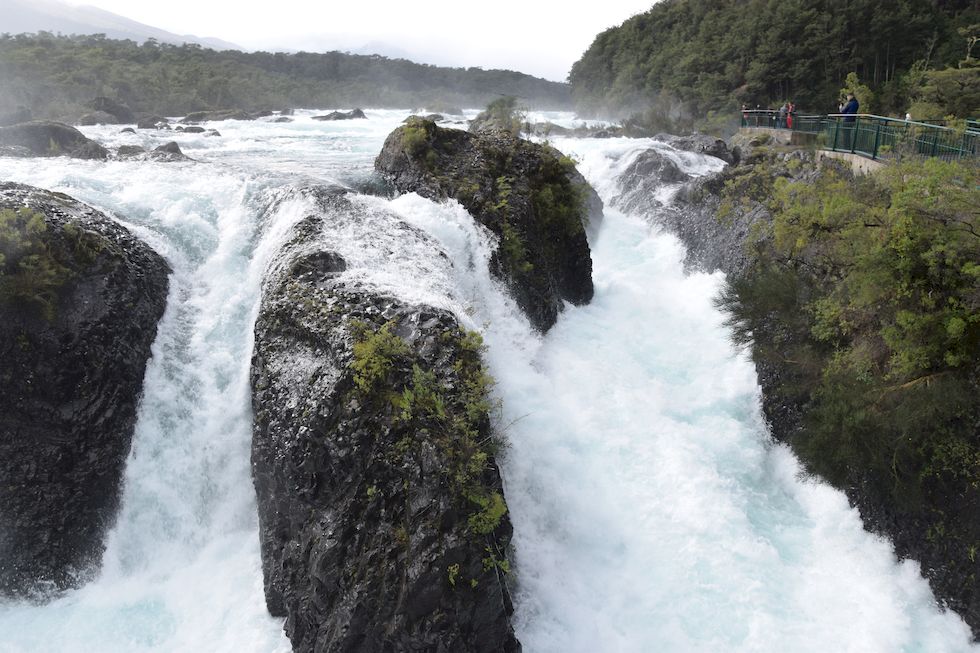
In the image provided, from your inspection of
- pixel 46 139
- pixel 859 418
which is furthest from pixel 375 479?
pixel 46 139

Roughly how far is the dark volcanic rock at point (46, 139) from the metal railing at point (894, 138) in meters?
19.0

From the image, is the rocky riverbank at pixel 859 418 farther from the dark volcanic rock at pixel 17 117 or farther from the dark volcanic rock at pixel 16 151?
the dark volcanic rock at pixel 17 117

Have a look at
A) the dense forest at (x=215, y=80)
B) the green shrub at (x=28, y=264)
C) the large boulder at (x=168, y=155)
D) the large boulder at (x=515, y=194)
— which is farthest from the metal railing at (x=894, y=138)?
the dense forest at (x=215, y=80)

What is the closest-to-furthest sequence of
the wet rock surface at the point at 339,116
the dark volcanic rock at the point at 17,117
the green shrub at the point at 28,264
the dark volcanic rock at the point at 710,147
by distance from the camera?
1. the green shrub at the point at 28,264
2. the dark volcanic rock at the point at 710,147
3. the dark volcanic rock at the point at 17,117
4. the wet rock surface at the point at 339,116

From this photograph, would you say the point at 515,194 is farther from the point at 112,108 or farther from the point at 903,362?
the point at 112,108

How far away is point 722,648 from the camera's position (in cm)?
637

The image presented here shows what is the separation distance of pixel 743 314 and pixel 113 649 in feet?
32.8

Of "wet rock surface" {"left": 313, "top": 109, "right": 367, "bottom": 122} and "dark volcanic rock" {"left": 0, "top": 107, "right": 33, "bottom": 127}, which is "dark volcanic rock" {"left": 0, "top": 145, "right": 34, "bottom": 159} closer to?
"dark volcanic rock" {"left": 0, "top": 107, "right": 33, "bottom": 127}

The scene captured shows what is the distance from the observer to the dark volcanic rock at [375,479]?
5.45 metres

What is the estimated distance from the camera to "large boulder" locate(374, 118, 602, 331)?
38.0 feet

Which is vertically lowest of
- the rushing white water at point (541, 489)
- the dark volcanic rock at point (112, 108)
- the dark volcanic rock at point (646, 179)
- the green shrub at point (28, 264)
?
the rushing white water at point (541, 489)

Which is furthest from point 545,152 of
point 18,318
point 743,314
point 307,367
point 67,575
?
point 67,575

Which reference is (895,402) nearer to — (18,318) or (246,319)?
(246,319)

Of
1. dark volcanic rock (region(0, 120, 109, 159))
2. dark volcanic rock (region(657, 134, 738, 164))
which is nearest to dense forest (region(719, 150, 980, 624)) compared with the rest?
dark volcanic rock (region(657, 134, 738, 164))
